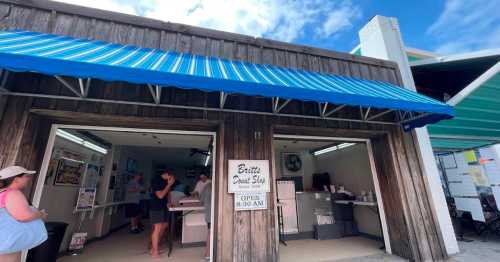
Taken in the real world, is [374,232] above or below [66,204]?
below

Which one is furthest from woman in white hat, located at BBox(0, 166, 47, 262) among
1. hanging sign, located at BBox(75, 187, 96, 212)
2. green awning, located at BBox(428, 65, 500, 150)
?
green awning, located at BBox(428, 65, 500, 150)

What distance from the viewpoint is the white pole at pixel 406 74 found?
397 centimetres

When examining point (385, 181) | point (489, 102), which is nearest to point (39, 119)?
point (385, 181)

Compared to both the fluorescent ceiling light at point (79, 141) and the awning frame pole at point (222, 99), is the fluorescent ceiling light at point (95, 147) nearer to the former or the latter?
the fluorescent ceiling light at point (79, 141)

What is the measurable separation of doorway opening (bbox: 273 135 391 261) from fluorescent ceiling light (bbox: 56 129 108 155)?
14.5 feet

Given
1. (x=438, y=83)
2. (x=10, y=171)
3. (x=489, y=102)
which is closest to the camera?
(x=10, y=171)

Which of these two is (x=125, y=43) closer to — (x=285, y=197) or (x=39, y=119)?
(x=39, y=119)

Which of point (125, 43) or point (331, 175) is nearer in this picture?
point (125, 43)

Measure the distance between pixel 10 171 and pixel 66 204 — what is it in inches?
118

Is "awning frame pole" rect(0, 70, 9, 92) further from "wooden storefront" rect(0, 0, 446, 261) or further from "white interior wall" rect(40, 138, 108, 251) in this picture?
"white interior wall" rect(40, 138, 108, 251)

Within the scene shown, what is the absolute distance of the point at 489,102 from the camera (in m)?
4.93

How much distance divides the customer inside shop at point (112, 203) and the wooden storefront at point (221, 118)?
19.3 inches

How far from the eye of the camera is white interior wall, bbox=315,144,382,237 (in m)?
5.47

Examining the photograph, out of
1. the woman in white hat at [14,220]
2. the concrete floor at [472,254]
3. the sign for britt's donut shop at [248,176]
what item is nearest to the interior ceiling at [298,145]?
the sign for britt's donut shop at [248,176]
